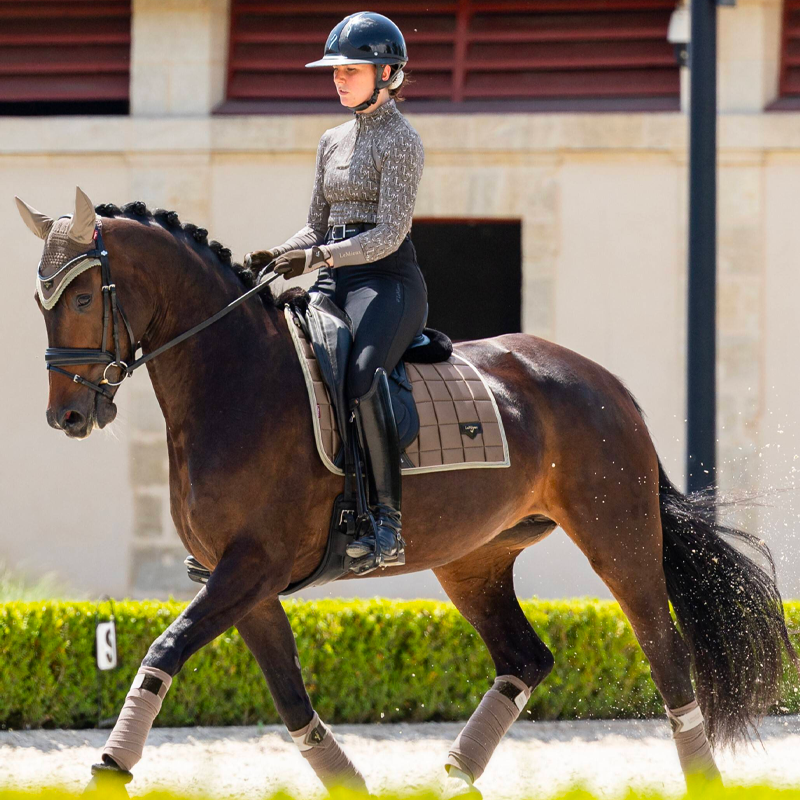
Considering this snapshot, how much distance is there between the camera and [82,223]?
383 centimetres

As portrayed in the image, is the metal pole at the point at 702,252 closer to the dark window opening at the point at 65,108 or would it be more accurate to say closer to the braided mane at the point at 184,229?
the braided mane at the point at 184,229

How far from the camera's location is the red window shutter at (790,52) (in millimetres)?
9875

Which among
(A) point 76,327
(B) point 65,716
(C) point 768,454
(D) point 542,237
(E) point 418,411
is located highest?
(D) point 542,237

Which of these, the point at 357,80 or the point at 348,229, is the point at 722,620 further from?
the point at 357,80

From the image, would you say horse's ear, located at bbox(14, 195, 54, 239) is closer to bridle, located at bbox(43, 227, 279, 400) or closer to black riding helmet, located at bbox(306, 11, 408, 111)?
bridle, located at bbox(43, 227, 279, 400)

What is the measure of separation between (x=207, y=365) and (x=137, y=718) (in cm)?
120

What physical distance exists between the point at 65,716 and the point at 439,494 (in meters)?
3.13

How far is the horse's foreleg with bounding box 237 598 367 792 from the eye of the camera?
4.28 meters

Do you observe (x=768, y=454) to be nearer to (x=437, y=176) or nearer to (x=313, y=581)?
(x=437, y=176)

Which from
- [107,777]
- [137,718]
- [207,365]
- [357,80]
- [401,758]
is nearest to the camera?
[107,777]

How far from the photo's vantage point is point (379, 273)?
449 centimetres

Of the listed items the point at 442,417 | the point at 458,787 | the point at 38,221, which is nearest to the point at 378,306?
the point at 442,417

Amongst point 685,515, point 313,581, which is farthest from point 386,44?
point 685,515

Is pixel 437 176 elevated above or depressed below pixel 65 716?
above
